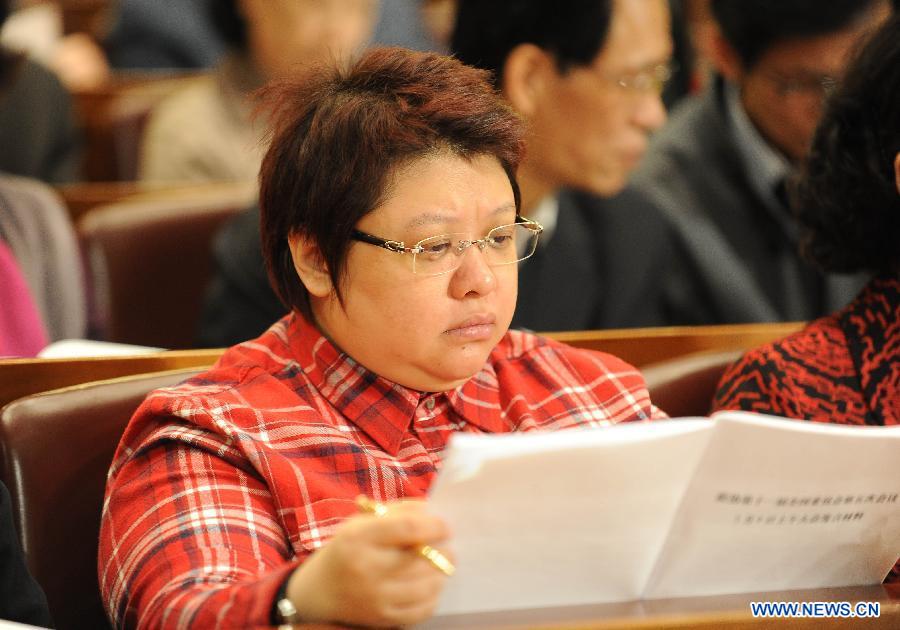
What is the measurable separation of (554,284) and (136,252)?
74 cm

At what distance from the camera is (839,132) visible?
1462 mm

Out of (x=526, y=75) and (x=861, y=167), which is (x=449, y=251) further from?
(x=526, y=75)

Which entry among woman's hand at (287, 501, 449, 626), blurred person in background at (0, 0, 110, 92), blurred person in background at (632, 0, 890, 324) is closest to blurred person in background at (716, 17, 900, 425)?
woman's hand at (287, 501, 449, 626)

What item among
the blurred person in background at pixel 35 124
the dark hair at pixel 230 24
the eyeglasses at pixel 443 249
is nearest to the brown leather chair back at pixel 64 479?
the eyeglasses at pixel 443 249

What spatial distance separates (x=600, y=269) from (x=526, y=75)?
375 mm

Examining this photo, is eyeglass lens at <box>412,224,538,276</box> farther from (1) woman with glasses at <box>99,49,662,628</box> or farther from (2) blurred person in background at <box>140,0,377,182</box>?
(2) blurred person in background at <box>140,0,377,182</box>

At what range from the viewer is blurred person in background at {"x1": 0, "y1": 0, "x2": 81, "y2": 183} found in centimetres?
318

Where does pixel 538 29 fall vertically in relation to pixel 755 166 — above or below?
above

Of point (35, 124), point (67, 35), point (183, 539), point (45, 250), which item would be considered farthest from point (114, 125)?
point (183, 539)

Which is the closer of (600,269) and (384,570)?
(384,570)

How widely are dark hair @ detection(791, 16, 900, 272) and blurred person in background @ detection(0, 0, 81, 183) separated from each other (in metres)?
2.25

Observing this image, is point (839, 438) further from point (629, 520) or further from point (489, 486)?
point (489, 486)

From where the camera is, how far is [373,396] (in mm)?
1199

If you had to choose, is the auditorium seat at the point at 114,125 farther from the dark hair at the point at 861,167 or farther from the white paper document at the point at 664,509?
the white paper document at the point at 664,509
